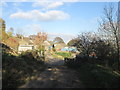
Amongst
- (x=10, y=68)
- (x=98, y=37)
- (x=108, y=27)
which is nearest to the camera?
(x=10, y=68)

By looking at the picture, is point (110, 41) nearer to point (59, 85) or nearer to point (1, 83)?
point (59, 85)

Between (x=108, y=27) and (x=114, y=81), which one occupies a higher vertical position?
(x=108, y=27)

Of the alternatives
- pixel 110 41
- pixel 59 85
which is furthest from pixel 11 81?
pixel 110 41

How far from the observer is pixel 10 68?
6484 mm

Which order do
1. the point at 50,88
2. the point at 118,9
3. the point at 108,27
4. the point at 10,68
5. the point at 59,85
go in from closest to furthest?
the point at 50,88 < the point at 59,85 < the point at 10,68 < the point at 118,9 < the point at 108,27

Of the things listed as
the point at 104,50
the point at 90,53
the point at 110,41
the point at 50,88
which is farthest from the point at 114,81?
the point at 90,53

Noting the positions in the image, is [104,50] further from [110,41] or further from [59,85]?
[59,85]

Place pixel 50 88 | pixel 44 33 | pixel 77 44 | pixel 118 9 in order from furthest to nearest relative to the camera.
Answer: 1. pixel 44 33
2. pixel 77 44
3. pixel 118 9
4. pixel 50 88

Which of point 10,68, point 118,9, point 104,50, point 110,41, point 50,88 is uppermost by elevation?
point 118,9

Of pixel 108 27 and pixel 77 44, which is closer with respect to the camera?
pixel 108 27

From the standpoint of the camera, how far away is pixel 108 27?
1313 centimetres

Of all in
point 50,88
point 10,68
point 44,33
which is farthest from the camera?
point 44,33

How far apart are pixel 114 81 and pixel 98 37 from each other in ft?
34.0

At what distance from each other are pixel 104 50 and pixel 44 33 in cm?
3073
